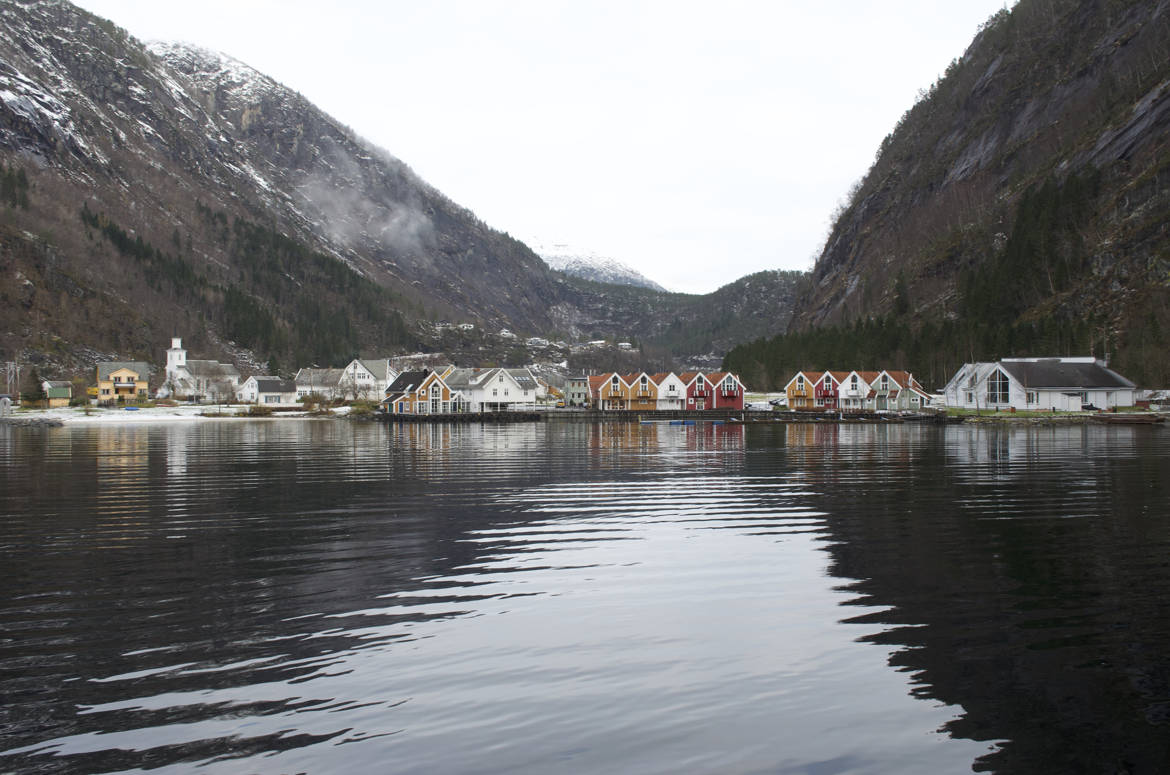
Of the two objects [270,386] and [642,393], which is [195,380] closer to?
[270,386]

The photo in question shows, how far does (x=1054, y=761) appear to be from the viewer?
8.91 meters

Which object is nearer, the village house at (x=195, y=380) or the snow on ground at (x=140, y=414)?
the snow on ground at (x=140, y=414)

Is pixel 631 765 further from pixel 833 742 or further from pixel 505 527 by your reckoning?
pixel 505 527

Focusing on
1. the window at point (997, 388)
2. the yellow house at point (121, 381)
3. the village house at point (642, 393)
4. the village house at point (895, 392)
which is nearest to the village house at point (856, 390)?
the village house at point (895, 392)

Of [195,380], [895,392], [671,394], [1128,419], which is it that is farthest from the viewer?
[195,380]

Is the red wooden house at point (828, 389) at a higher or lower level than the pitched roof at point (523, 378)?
lower

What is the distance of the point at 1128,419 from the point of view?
287 feet

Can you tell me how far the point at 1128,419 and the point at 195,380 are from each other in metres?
154

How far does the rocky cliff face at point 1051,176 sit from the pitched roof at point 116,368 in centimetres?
14250

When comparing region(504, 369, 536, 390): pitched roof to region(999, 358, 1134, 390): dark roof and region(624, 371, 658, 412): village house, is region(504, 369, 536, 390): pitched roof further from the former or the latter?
region(999, 358, 1134, 390): dark roof

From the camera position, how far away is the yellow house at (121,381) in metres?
145

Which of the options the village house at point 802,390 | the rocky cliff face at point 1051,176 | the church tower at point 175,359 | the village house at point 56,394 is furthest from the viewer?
the church tower at point 175,359

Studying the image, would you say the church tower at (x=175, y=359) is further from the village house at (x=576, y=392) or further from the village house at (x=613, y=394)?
the village house at (x=613, y=394)

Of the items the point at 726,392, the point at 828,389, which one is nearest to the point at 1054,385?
the point at 828,389
